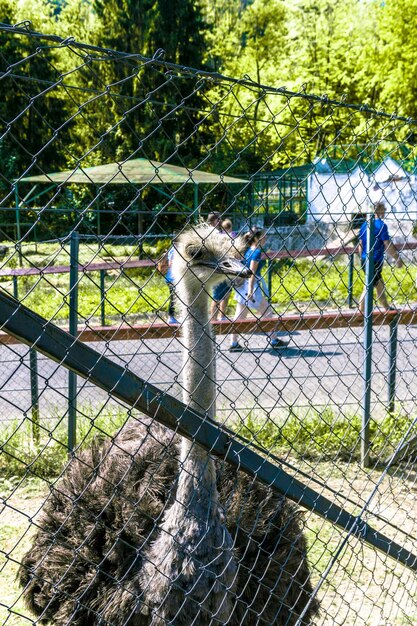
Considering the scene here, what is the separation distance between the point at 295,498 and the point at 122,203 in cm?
1578

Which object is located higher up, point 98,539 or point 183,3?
point 183,3

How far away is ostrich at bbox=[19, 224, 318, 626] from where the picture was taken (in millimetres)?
2924

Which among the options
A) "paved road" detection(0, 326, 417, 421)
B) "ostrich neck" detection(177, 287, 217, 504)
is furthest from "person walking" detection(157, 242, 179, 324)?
"paved road" detection(0, 326, 417, 421)

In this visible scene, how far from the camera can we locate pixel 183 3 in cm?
2414

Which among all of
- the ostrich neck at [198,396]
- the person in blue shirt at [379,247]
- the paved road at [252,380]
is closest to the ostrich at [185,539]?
the ostrich neck at [198,396]

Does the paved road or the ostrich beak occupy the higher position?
the paved road

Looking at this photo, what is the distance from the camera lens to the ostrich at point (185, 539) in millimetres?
2924

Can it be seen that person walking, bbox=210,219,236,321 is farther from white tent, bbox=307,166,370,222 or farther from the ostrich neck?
white tent, bbox=307,166,370,222

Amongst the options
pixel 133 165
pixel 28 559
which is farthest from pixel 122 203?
pixel 28 559

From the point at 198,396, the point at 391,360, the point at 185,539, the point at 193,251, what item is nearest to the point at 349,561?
the point at 185,539

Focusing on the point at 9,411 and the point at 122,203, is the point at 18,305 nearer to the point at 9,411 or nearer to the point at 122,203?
the point at 9,411

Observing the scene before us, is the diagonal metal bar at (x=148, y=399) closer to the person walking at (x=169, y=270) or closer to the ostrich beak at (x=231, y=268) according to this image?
the person walking at (x=169, y=270)

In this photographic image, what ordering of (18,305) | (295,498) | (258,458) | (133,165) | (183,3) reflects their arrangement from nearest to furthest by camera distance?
(18,305) → (258,458) → (295,498) → (133,165) → (183,3)

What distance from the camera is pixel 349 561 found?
10.4 feet
